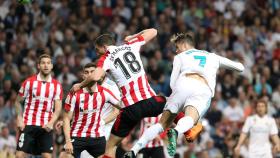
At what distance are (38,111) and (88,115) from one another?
123cm

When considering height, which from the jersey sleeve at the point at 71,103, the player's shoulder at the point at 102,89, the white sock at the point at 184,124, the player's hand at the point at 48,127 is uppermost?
the player's shoulder at the point at 102,89

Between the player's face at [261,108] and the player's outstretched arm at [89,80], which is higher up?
the player's face at [261,108]

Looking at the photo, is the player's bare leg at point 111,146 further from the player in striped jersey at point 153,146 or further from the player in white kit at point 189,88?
the player in striped jersey at point 153,146

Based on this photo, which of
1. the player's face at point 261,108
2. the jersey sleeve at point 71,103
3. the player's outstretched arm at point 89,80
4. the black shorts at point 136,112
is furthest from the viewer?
the player's face at point 261,108

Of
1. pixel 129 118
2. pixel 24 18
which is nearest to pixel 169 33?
pixel 24 18

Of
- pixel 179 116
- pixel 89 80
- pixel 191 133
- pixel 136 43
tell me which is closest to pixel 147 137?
pixel 191 133

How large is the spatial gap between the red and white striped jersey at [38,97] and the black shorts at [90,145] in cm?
118

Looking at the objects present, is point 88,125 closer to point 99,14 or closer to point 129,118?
point 129,118

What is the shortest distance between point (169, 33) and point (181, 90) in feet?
35.3

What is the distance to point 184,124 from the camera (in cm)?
1319

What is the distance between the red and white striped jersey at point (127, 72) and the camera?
13.6 meters

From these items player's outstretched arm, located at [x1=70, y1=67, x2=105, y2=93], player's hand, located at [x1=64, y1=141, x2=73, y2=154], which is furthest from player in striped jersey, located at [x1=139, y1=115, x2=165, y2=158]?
player's outstretched arm, located at [x1=70, y1=67, x2=105, y2=93]

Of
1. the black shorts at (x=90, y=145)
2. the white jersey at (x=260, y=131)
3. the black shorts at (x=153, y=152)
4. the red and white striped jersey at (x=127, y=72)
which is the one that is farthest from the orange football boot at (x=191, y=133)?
the white jersey at (x=260, y=131)

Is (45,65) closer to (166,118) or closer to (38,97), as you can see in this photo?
(38,97)
